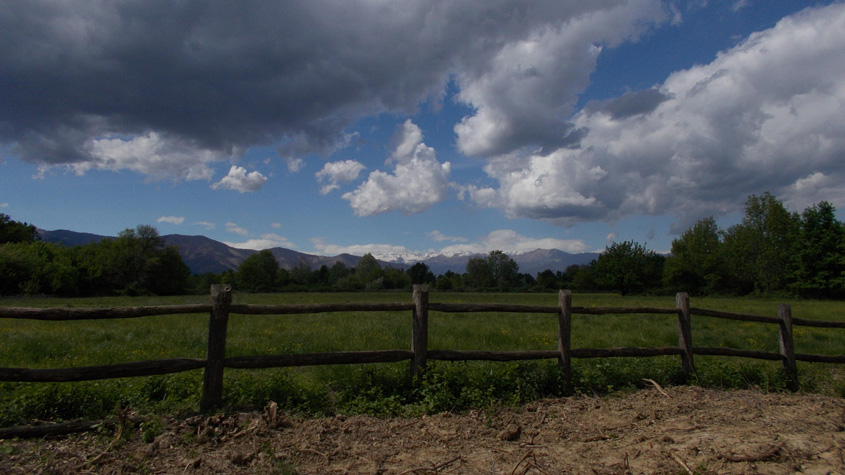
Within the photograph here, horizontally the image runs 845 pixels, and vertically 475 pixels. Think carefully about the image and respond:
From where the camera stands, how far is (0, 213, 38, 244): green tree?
68.8 m

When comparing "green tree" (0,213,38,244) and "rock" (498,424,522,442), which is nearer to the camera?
"rock" (498,424,522,442)

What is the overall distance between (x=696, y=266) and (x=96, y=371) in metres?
89.9

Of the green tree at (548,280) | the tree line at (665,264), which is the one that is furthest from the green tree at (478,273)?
the tree line at (665,264)

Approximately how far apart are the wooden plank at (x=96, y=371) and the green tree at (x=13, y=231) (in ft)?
285

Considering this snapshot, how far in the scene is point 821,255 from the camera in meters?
48.6

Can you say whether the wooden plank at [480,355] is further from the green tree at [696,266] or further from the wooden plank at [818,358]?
the green tree at [696,266]

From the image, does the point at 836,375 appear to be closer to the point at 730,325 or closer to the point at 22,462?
the point at 730,325

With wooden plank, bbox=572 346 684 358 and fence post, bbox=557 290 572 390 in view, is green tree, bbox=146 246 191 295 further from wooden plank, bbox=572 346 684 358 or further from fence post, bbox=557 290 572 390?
wooden plank, bbox=572 346 684 358

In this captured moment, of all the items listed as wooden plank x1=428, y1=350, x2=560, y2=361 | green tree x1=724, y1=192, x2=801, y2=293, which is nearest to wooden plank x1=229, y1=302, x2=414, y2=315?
wooden plank x1=428, y1=350, x2=560, y2=361

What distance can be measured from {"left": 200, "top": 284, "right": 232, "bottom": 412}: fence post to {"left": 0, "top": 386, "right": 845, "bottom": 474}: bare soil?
42cm

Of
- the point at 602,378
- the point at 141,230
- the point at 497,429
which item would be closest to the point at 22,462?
the point at 497,429

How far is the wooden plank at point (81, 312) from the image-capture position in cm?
471

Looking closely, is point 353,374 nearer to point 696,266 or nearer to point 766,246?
point 766,246

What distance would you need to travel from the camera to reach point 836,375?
896 centimetres
